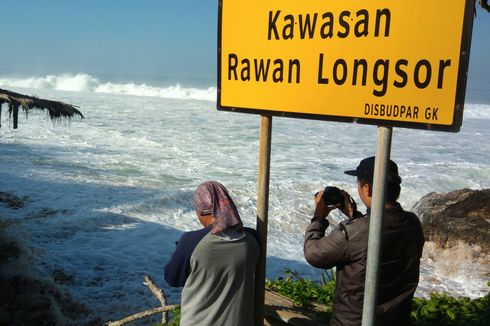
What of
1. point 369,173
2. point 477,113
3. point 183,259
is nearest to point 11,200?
point 183,259

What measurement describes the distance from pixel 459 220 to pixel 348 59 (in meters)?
7.62

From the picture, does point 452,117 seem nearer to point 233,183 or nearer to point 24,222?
point 24,222

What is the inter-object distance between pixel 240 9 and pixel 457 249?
7.47 metres

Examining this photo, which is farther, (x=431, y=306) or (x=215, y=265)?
(x=431, y=306)

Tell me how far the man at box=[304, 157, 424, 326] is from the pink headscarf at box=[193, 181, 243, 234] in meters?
0.37

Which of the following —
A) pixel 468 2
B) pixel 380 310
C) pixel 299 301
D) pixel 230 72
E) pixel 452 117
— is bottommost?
pixel 299 301

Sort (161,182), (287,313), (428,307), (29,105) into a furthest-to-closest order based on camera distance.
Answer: (161,182) → (29,105) → (428,307) → (287,313)

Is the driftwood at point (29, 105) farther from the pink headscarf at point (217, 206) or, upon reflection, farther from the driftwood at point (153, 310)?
the pink headscarf at point (217, 206)

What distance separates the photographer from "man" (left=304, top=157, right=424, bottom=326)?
226 cm

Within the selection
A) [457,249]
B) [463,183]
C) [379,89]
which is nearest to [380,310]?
[379,89]

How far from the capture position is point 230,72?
7.20ft

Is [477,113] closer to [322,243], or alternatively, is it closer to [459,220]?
[459,220]

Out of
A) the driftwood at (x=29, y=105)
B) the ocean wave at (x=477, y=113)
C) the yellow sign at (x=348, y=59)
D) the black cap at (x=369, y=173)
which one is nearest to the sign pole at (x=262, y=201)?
the yellow sign at (x=348, y=59)

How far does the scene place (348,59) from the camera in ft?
5.78
